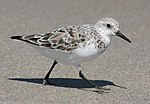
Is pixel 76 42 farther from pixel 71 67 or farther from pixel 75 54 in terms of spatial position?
pixel 71 67

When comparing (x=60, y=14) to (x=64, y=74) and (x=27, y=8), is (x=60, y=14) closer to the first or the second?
(x=27, y=8)

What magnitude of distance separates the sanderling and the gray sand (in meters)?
0.45

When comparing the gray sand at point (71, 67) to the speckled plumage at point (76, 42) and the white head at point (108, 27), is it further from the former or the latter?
the white head at point (108, 27)

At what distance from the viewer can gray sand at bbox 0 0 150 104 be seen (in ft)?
20.5

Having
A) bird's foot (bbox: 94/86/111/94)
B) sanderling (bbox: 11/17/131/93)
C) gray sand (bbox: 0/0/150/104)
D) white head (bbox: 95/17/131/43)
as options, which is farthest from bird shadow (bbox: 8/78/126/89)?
white head (bbox: 95/17/131/43)

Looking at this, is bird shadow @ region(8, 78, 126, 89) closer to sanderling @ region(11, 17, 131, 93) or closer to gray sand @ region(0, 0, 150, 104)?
gray sand @ region(0, 0, 150, 104)

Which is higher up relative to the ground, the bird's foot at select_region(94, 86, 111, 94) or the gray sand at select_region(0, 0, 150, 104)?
the gray sand at select_region(0, 0, 150, 104)

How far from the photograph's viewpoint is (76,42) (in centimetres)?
631

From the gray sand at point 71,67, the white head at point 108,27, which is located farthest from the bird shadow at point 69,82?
the white head at point 108,27

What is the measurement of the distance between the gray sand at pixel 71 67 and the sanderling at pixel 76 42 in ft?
1.46

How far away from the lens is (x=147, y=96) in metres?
6.31

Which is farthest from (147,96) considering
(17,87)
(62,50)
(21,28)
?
(21,28)

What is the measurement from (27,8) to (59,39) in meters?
4.31

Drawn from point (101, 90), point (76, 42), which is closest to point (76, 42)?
point (76, 42)
